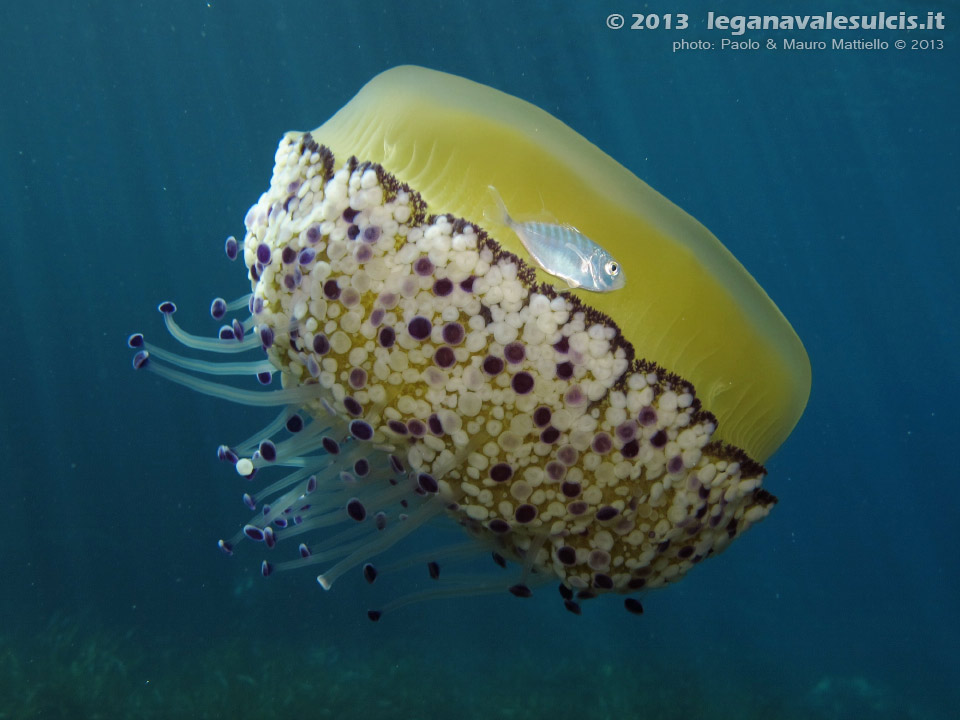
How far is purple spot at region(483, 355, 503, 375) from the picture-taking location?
2135 mm

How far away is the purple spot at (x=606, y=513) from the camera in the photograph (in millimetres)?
2322

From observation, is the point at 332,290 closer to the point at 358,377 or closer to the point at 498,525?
the point at 358,377

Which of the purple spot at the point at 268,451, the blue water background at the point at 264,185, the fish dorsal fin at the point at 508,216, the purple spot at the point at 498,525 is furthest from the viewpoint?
the blue water background at the point at 264,185

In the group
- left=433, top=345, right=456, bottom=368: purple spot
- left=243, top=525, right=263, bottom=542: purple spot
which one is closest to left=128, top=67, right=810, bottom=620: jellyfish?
left=433, top=345, right=456, bottom=368: purple spot

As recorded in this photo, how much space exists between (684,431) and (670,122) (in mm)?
27686

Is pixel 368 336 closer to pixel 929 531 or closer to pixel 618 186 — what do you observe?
pixel 618 186

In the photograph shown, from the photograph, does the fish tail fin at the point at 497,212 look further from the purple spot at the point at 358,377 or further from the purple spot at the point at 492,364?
the purple spot at the point at 358,377

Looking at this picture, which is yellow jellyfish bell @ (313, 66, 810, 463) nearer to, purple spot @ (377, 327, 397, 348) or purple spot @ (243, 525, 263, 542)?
purple spot @ (377, 327, 397, 348)

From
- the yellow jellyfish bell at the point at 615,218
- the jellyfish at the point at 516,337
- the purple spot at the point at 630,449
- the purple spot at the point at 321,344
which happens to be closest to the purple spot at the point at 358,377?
the jellyfish at the point at 516,337

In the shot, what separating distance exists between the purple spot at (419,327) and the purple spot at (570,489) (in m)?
0.65

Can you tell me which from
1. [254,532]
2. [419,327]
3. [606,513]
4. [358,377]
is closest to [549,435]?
[606,513]

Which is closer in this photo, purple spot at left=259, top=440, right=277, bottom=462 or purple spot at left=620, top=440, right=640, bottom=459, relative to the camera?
purple spot at left=620, top=440, right=640, bottom=459

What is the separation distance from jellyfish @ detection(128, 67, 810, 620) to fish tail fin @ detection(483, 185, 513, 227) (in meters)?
0.02

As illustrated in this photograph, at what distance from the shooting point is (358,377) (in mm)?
2230
